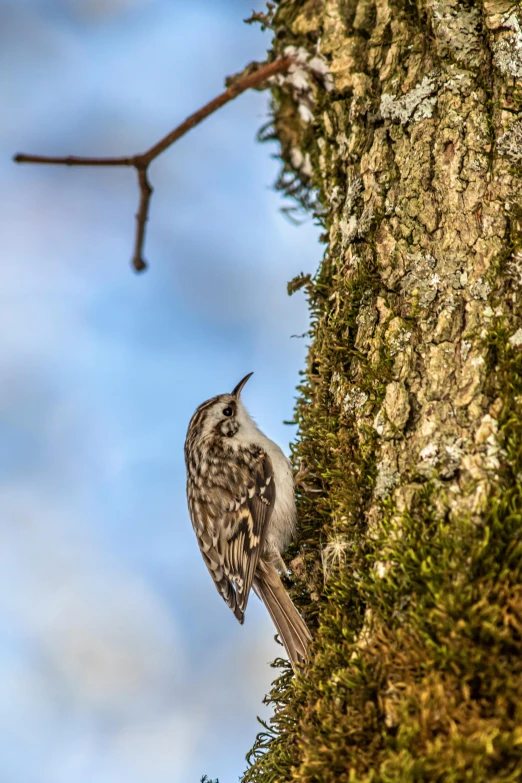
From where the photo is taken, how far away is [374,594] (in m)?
1.76

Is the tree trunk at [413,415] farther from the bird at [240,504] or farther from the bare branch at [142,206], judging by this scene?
the bare branch at [142,206]

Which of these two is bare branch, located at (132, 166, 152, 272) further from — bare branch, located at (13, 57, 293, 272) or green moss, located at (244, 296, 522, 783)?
green moss, located at (244, 296, 522, 783)

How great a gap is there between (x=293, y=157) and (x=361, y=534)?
2473mm

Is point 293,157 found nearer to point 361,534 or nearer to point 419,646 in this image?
point 361,534

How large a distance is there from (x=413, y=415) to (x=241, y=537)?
4.35ft

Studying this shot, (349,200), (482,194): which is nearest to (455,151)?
(482,194)

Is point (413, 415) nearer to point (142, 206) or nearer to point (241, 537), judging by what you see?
point (142, 206)

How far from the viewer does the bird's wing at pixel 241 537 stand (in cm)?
292

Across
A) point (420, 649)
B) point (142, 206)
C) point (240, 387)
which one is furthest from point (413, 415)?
point (240, 387)

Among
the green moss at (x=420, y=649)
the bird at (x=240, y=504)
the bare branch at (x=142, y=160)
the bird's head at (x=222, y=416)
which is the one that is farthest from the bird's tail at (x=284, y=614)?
the bare branch at (x=142, y=160)

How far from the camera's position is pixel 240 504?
3.18 meters

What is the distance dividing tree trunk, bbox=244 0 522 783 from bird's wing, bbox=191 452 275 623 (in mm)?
326

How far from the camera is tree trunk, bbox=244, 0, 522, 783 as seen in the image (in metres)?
1.48

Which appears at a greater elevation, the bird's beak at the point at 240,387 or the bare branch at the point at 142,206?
the bird's beak at the point at 240,387
